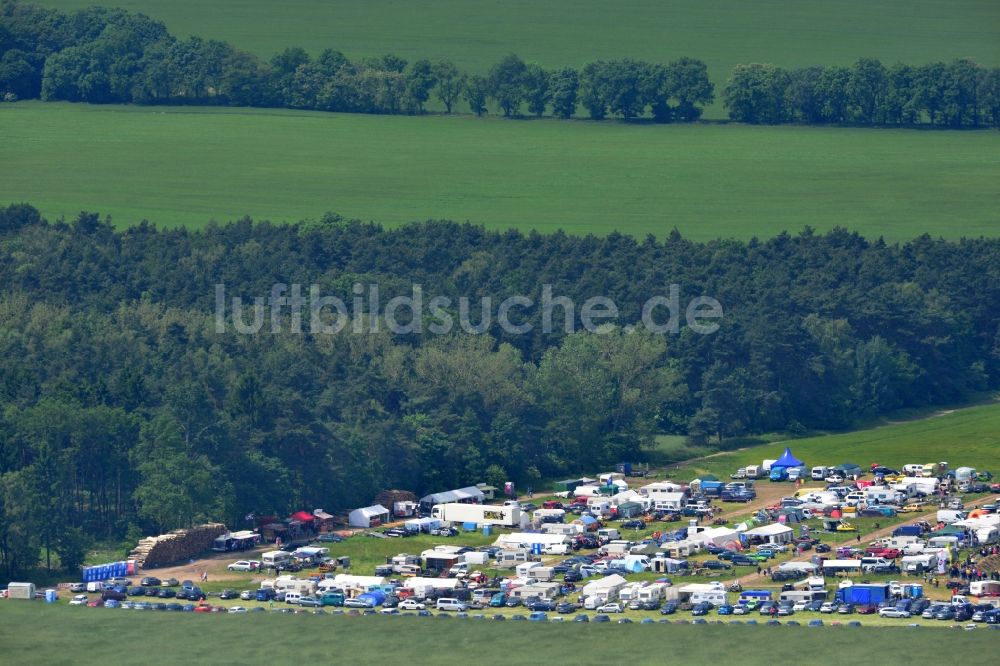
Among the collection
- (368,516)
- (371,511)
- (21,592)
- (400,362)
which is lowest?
(21,592)

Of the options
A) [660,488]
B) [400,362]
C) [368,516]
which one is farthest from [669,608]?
[400,362]

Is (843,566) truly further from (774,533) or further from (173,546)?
(173,546)

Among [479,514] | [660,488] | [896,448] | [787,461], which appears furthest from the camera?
[896,448]

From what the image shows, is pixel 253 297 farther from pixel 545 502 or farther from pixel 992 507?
pixel 992 507

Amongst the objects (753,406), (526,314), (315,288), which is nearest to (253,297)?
(315,288)

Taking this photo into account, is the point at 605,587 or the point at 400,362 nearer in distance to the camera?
the point at 605,587

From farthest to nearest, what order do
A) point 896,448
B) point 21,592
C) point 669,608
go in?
point 896,448, point 21,592, point 669,608

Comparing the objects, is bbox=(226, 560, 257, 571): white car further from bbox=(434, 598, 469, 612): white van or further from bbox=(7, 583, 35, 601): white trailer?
bbox=(434, 598, 469, 612): white van
